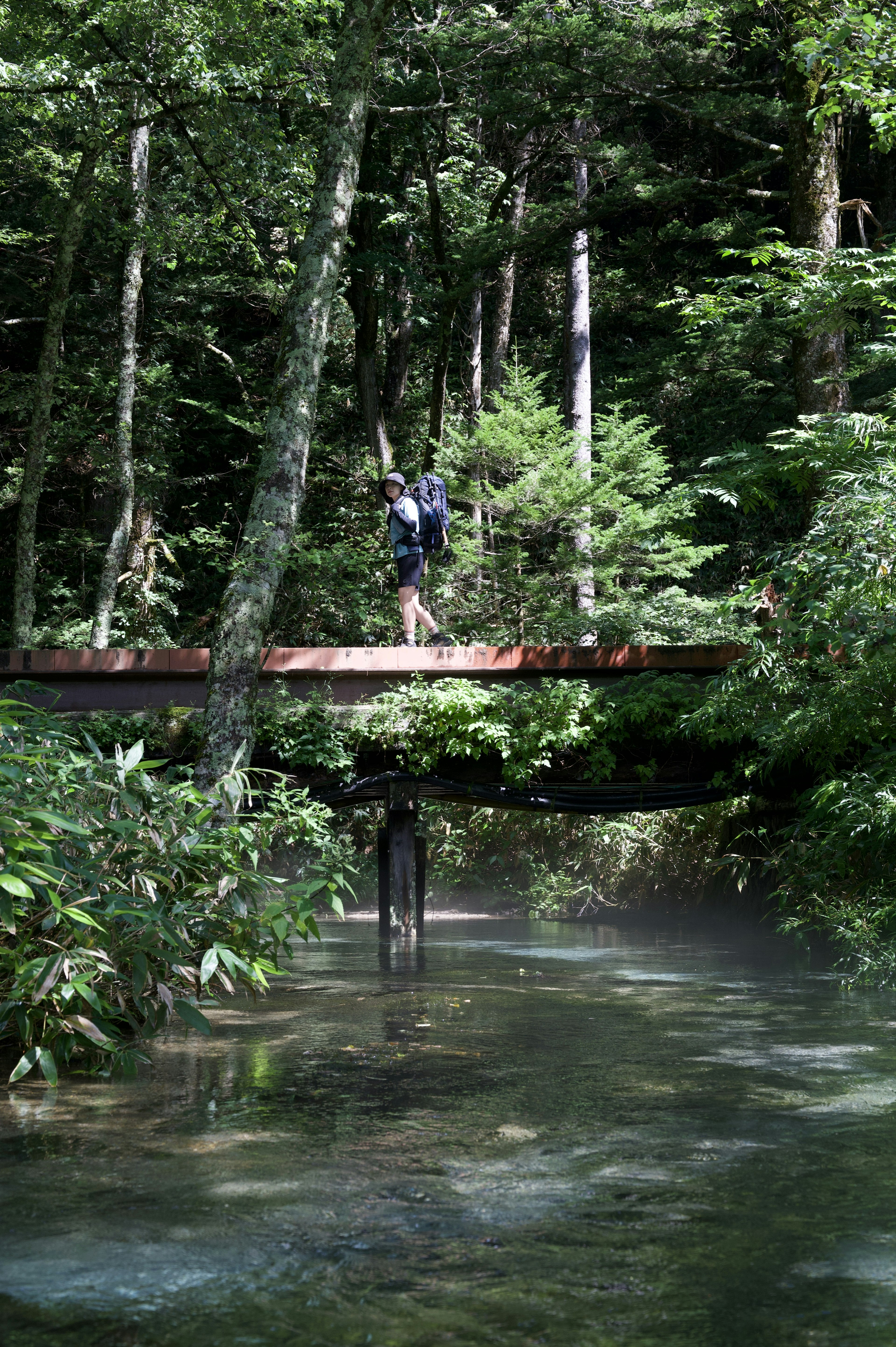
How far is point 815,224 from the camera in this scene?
1120cm

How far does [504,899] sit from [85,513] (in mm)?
9786

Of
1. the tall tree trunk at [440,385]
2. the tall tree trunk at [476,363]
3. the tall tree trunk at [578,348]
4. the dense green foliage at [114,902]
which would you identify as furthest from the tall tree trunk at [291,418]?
the tall tree trunk at [578,348]

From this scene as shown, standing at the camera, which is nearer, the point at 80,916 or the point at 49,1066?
the point at 80,916

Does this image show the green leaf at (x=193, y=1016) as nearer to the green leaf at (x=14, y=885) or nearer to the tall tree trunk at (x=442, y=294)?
the green leaf at (x=14, y=885)

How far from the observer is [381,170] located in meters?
17.7

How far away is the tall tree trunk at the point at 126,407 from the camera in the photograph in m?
15.1

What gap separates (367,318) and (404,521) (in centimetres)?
881

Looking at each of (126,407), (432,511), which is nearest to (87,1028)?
(432,511)

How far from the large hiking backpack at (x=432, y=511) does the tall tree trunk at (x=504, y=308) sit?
8.57 metres

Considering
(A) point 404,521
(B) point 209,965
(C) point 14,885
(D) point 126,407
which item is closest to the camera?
(C) point 14,885

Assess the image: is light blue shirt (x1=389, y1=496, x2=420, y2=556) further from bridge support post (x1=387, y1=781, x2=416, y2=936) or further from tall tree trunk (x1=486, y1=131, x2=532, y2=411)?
tall tree trunk (x1=486, y1=131, x2=532, y2=411)

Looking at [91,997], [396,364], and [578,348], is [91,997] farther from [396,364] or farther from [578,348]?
[396,364]

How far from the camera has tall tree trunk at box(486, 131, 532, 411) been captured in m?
19.3

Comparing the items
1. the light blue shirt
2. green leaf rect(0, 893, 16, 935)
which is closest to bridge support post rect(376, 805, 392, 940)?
the light blue shirt
